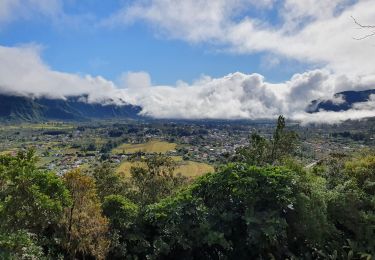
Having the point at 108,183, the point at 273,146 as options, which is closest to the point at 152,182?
the point at 108,183

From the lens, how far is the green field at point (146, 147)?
569ft

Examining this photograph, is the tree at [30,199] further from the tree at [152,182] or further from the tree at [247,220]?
the tree at [152,182]

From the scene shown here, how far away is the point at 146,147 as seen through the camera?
185m

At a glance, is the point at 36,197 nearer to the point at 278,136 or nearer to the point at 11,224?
the point at 11,224

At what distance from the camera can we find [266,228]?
17.3 meters

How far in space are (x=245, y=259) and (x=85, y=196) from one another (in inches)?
Answer: 306

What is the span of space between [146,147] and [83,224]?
167 meters

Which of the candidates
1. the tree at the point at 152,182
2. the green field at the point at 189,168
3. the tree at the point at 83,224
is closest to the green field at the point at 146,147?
the green field at the point at 189,168

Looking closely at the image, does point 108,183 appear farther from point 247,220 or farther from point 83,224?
point 247,220

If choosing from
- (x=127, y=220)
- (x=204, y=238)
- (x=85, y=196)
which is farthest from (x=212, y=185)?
(x=85, y=196)

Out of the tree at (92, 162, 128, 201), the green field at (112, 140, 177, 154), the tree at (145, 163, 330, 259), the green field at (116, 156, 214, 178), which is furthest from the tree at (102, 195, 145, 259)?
the green field at (112, 140, 177, 154)

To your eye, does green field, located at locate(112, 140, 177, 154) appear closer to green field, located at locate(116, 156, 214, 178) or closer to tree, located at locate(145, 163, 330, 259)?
green field, located at locate(116, 156, 214, 178)

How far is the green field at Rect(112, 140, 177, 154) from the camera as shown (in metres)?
173

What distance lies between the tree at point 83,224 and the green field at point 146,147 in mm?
149668
